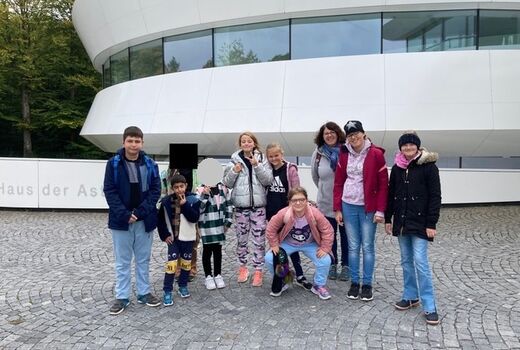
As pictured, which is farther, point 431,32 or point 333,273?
point 431,32

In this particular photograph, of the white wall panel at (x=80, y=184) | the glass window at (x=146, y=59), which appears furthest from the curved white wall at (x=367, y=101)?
the glass window at (x=146, y=59)

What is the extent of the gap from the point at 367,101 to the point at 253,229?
7118 mm

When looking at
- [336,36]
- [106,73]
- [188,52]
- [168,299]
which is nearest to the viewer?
[168,299]

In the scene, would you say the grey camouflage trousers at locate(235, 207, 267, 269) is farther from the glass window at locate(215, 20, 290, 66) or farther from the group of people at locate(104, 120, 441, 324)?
the glass window at locate(215, 20, 290, 66)

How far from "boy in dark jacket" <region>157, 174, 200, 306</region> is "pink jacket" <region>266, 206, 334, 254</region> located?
2.86 ft

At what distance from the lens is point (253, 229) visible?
5.00m

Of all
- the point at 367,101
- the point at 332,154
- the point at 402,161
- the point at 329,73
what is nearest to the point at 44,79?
the point at 329,73

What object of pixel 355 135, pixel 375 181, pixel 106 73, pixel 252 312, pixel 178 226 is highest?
pixel 106 73

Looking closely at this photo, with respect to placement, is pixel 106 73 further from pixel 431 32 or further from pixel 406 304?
pixel 406 304

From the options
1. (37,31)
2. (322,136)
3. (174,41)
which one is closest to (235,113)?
(174,41)

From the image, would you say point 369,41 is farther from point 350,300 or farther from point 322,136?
point 350,300

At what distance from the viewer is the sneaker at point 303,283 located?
4.80 m

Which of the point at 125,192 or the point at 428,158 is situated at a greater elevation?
the point at 428,158

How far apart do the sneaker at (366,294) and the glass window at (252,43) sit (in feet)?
29.5
